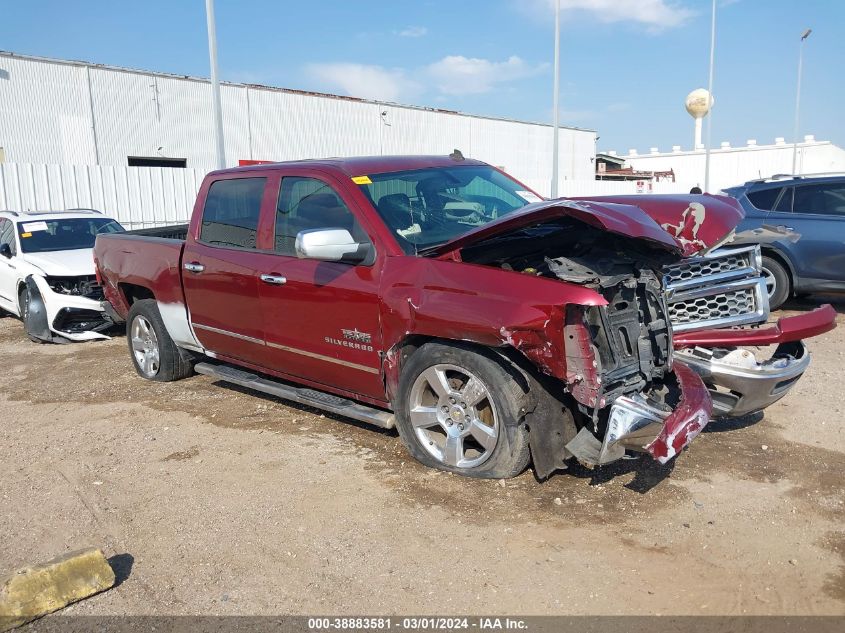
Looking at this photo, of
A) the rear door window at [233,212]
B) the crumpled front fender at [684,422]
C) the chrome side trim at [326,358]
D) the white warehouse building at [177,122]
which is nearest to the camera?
the crumpled front fender at [684,422]

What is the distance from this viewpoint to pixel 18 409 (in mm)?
6336

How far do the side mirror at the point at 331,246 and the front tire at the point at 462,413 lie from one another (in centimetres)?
73

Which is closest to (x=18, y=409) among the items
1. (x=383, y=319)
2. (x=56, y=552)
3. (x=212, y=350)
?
(x=212, y=350)

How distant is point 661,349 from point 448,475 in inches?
56.6

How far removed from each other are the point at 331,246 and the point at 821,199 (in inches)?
298

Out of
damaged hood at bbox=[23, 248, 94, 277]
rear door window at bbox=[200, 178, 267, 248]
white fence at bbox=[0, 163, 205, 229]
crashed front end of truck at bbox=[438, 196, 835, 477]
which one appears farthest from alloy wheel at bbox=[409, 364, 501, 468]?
white fence at bbox=[0, 163, 205, 229]

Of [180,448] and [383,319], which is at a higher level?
[383,319]

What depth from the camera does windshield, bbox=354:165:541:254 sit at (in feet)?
15.2

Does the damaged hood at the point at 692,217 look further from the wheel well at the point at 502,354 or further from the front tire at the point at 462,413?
the front tire at the point at 462,413

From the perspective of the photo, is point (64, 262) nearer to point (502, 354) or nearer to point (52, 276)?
point (52, 276)

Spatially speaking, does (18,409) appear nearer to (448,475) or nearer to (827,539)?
(448,475)

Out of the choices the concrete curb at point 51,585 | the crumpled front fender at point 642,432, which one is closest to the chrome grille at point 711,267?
the crumpled front fender at point 642,432

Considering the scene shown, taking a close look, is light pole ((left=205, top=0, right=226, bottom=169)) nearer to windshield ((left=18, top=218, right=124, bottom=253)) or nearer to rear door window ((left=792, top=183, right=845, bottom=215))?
windshield ((left=18, top=218, right=124, bottom=253))

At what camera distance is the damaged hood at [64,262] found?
8978 mm
